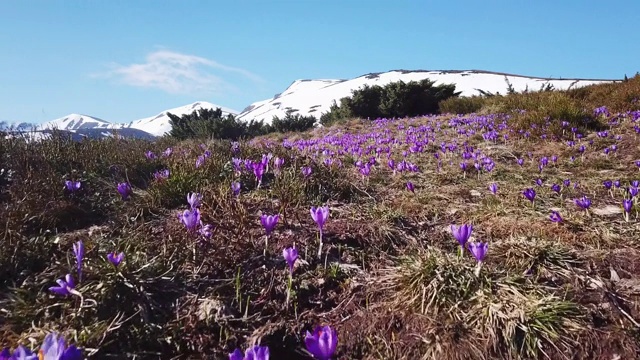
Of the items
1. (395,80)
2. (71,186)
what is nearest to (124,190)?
(71,186)

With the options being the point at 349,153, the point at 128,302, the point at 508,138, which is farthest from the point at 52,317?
the point at 508,138

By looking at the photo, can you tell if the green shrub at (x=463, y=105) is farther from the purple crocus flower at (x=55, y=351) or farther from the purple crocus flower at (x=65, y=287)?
the purple crocus flower at (x=55, y=351)

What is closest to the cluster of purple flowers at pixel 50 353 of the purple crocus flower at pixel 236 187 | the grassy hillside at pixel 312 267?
the grassy hillside at pixel 312 267

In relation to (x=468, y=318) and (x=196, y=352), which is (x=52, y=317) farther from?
(x=468, y=318)

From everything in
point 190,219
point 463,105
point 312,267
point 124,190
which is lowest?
point 312,267

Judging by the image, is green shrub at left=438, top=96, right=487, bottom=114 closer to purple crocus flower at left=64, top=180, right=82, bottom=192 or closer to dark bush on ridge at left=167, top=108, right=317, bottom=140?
dark bush on ridge at left=167, top=108, right=317, bottom=140

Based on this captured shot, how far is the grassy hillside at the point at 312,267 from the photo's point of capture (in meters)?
2.00

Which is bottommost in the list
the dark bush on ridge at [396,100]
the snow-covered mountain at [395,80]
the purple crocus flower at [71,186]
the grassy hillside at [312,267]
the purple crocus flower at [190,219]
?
the grassy hillside at [312,267]

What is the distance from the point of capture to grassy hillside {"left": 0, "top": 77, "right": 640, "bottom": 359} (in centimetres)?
200

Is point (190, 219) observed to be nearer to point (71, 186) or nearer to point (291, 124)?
point (71, 186)

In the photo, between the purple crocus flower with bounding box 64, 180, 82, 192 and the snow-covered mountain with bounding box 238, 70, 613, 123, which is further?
the snow-covered mountain with bounding box 238, 70, 613, 123

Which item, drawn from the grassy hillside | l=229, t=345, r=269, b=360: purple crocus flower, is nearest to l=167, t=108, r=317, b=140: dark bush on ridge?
the grassy hillside

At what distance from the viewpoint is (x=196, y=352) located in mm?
1984

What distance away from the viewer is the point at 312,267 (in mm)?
2748
